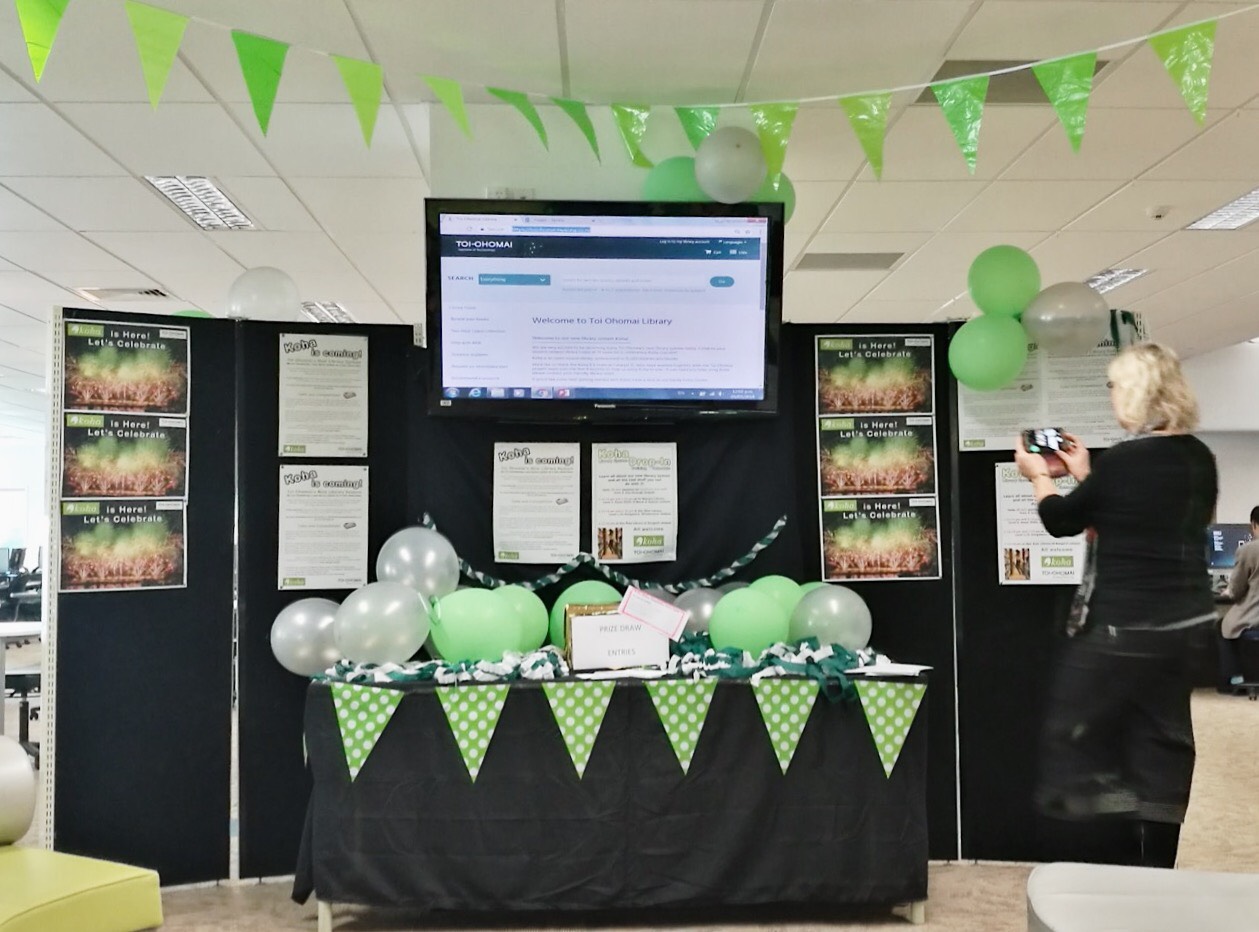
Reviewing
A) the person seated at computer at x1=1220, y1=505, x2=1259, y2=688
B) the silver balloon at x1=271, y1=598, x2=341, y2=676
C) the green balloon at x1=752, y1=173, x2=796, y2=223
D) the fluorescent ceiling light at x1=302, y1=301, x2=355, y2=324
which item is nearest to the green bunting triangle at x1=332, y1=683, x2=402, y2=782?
the silver balloon at x1=271, y1=598, x2=341, y2=676

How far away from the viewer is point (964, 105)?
145 inches

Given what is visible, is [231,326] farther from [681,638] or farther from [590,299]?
[681,638]

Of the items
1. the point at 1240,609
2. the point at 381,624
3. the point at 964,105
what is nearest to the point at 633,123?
the point at 964,105

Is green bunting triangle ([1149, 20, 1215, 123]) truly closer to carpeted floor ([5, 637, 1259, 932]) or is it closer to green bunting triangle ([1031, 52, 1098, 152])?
green bunting triangle ([1031, 52, 1098, 152])

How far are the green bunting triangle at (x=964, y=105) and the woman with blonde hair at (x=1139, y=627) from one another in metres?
1.40

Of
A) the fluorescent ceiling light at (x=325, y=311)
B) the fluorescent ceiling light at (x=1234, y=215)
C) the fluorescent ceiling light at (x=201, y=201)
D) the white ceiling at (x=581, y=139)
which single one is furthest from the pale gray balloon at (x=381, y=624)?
the fluorescent ceiling light at (x=325, y=311)

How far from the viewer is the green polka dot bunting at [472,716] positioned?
10.1ft

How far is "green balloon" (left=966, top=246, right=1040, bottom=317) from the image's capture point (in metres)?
3.70

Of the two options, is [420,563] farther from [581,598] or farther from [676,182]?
[676,182]

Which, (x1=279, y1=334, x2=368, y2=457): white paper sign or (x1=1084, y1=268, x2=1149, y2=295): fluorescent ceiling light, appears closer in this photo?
(x1=279, y1=334, x2=368, y2=457): white paper sign

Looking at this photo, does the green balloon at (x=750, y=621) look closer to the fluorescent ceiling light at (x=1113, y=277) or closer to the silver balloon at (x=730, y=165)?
the silver balloon at (x=730, y=165)

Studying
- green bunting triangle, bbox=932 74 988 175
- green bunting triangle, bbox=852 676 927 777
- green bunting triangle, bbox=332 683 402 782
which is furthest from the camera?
green bunting triangle, bbox=932 74 988 175

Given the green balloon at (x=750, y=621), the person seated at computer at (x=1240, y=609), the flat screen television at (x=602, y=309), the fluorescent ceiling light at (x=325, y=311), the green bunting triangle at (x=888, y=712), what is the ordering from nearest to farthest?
the green bunting triangle at (x=888, y=712), the green balloon at (x=750, y=621), the flat screen television at (x=602, y=309), the person seated at computer at (x=1240, y=609), the fluorescent ceiling light at (x=325, y=311)

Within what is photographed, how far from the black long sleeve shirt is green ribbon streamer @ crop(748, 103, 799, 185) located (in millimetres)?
1780
